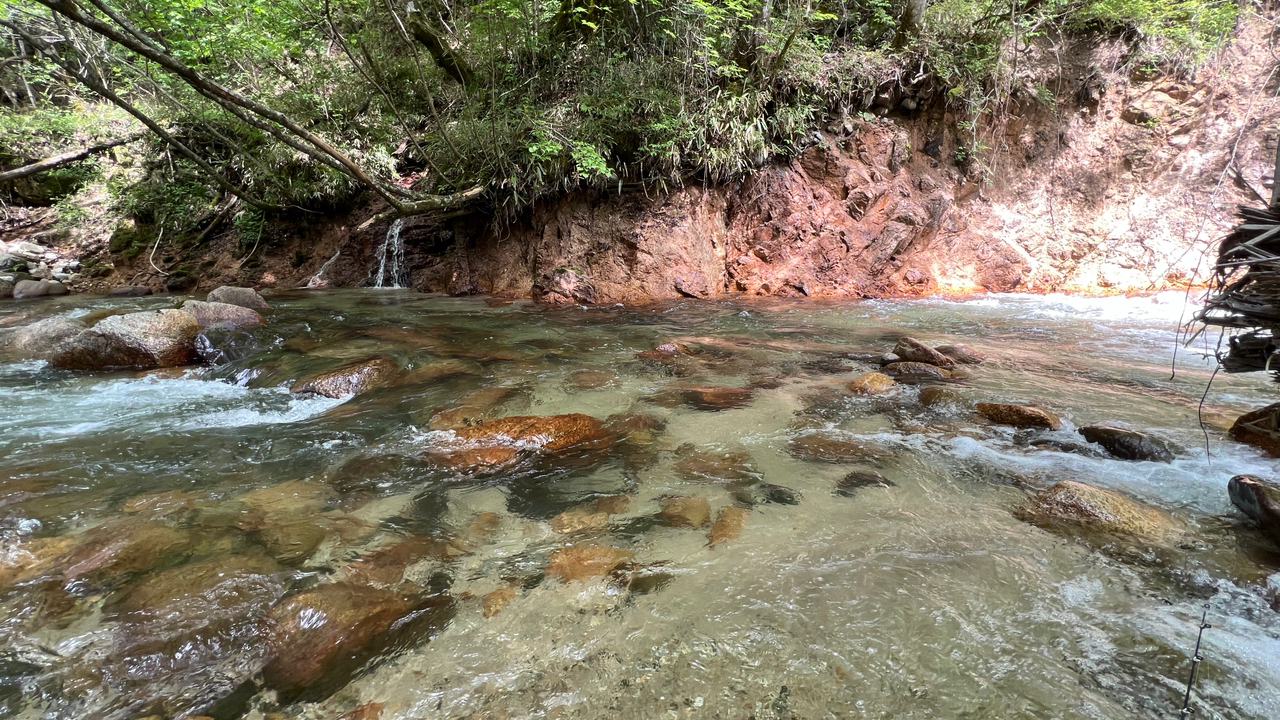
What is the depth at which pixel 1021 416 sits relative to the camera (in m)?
3.70

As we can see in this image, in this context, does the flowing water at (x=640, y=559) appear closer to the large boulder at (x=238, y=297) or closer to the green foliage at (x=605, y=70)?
the large boulder at (x=238, y=297)

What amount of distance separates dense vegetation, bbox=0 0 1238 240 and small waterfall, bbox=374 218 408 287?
1280mm

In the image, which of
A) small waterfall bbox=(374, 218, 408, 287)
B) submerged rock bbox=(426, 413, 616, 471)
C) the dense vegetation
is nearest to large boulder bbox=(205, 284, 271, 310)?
the dense vegetation

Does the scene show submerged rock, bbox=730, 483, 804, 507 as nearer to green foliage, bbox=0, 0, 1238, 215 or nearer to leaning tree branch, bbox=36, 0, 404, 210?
leaning tree branch, bbox=36, 0, 404, 210

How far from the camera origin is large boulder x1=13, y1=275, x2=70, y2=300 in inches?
419

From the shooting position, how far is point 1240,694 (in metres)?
1.61

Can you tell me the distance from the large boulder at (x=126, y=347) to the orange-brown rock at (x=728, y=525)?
581 centimetres

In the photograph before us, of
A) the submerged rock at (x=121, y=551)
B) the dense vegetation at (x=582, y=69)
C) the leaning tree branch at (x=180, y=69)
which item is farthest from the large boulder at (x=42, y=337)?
the submerged rock at (x=121, y=551)

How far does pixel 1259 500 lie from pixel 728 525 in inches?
88.0

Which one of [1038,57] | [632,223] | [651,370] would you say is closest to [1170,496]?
[651,370]

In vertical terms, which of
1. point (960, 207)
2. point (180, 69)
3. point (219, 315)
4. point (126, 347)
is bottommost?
point (126, 347)

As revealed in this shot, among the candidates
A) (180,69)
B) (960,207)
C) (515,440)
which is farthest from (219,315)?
(960,207)

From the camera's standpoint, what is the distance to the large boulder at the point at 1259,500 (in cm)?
232

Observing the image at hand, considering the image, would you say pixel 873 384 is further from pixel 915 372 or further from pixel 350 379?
pixel 350 379
